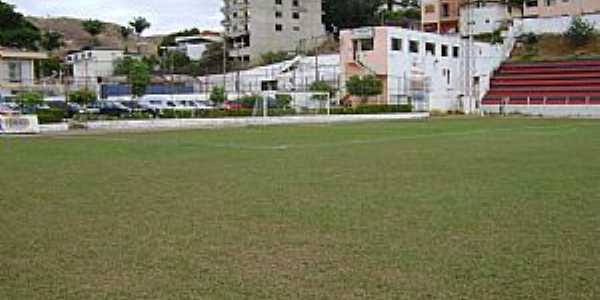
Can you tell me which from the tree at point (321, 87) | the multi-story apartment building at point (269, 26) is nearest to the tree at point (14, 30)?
the multi-story apartment building at point (269, 26)

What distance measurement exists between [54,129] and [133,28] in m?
98.1

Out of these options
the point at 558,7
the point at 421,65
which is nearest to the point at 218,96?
the point at 421,65

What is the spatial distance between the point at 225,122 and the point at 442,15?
4916 cm

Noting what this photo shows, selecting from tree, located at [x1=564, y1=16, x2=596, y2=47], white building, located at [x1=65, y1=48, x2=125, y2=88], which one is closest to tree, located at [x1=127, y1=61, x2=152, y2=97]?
white building, located at [x1=65, y1=48, x2=125, y2=88]

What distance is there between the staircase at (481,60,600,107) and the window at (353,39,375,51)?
10.3 meters

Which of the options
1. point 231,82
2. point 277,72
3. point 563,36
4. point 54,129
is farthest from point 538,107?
point 54,129

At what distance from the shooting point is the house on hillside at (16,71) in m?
59.3

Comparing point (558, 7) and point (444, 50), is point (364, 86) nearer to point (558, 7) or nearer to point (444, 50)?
point (444, 50)

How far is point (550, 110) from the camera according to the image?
5547 cm

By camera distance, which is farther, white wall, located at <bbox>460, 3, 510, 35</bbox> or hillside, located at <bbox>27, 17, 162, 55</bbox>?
hillside, located at <bbox>27, 17, 162, 55</bbox>

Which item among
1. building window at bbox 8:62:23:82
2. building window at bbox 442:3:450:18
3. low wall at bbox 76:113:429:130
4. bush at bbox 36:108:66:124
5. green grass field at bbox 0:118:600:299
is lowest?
green grass field at bbox 0:118:600:299

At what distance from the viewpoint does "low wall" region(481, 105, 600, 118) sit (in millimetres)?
53406

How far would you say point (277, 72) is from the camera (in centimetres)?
6869

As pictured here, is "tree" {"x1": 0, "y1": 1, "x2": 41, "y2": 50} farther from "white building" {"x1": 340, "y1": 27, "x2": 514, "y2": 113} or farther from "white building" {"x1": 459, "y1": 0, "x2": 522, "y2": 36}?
"white building" {"x1": 459, "y1": 0, "x2": 522, "y2": 36}
